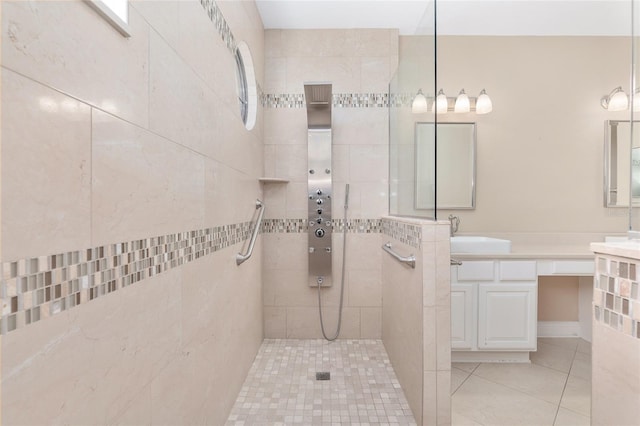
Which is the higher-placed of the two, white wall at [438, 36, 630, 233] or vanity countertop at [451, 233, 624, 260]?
white wall at [438, 36, 630, 233]

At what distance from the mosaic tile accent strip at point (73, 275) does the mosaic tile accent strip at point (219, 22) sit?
3.24 ft

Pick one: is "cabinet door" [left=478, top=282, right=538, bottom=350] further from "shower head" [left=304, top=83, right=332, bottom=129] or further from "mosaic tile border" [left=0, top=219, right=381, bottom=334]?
"mosaic tile border" [left=0, top=219, right=381, bottom=334]

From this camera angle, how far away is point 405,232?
188 centimetres

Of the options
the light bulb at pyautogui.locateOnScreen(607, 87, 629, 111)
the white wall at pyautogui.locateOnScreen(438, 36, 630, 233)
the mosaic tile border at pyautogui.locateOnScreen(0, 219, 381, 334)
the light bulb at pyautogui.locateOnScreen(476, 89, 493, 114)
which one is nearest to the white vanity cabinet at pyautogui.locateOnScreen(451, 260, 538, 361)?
the white wall at pyautogui.locateOnScreen(438, 36, 630, 233)

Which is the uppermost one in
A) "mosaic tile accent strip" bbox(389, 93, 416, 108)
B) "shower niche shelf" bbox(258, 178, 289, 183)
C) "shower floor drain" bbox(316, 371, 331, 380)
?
"mosaic tile accent strip" bbox(389, 93, 416, 108)

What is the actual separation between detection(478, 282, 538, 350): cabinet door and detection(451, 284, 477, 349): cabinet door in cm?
5

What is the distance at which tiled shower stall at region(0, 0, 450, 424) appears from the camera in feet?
1.70

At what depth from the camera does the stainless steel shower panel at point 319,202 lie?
260 centimetres

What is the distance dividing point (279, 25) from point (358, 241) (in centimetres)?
190

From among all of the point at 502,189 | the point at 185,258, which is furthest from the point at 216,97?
the point at 502,189

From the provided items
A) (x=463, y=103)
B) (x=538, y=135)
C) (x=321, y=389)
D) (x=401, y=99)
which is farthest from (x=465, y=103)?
(x=321, y=389)

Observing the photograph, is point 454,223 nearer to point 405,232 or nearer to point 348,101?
point 405,232

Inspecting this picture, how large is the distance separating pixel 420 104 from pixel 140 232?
159cm

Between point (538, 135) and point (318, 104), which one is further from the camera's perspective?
point (538, 135)
